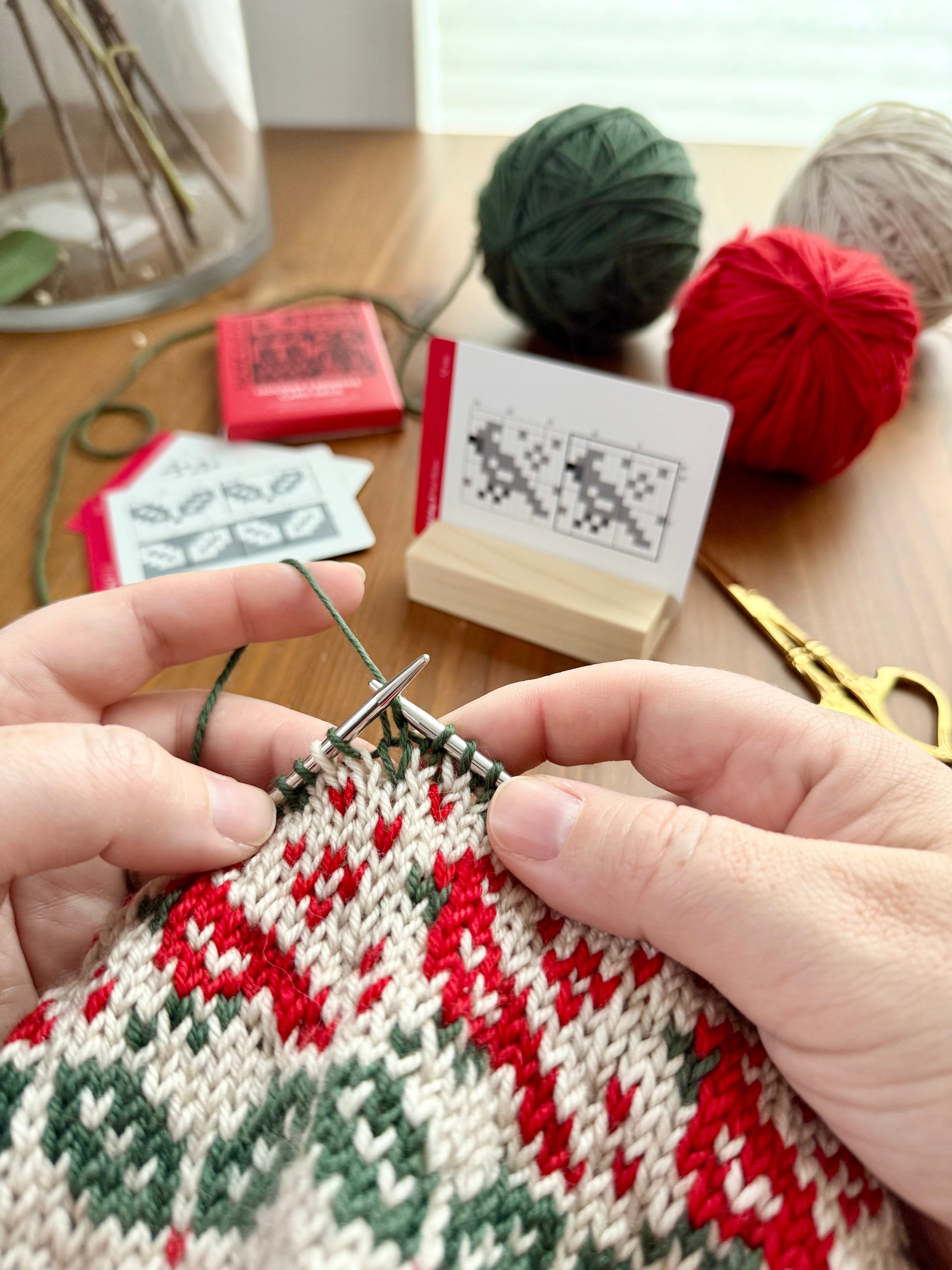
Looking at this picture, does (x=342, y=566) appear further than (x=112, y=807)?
Yes

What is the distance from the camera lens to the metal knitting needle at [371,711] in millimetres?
467

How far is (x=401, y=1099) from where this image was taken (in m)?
0.38

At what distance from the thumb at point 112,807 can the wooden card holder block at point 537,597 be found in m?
0.29

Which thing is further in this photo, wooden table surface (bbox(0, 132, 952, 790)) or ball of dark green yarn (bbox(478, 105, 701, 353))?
ball of dark green yarn (bbox(478, 105, 701, 353))

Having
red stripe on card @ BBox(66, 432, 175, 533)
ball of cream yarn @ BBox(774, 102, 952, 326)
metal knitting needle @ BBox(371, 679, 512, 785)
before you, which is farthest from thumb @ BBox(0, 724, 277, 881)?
ball of cream yarn @ BBox(774, 102, 952, 326)

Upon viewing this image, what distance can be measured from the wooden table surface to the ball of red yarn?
8 cm

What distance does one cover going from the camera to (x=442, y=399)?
0.73 m

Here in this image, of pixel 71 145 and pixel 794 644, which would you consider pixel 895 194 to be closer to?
pixel 794 644

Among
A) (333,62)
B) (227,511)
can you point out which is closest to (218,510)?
(227,511)

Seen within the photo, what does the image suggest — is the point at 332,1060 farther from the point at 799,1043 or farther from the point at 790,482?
Answer: the point at 790,482

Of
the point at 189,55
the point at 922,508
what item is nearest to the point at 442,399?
Answer: the point at 922,508

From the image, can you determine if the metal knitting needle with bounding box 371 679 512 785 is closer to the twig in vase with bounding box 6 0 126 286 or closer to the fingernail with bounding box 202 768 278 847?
the fingernail with bounding box 202 768 278 847

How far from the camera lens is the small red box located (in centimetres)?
90

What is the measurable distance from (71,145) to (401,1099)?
3.24ft
